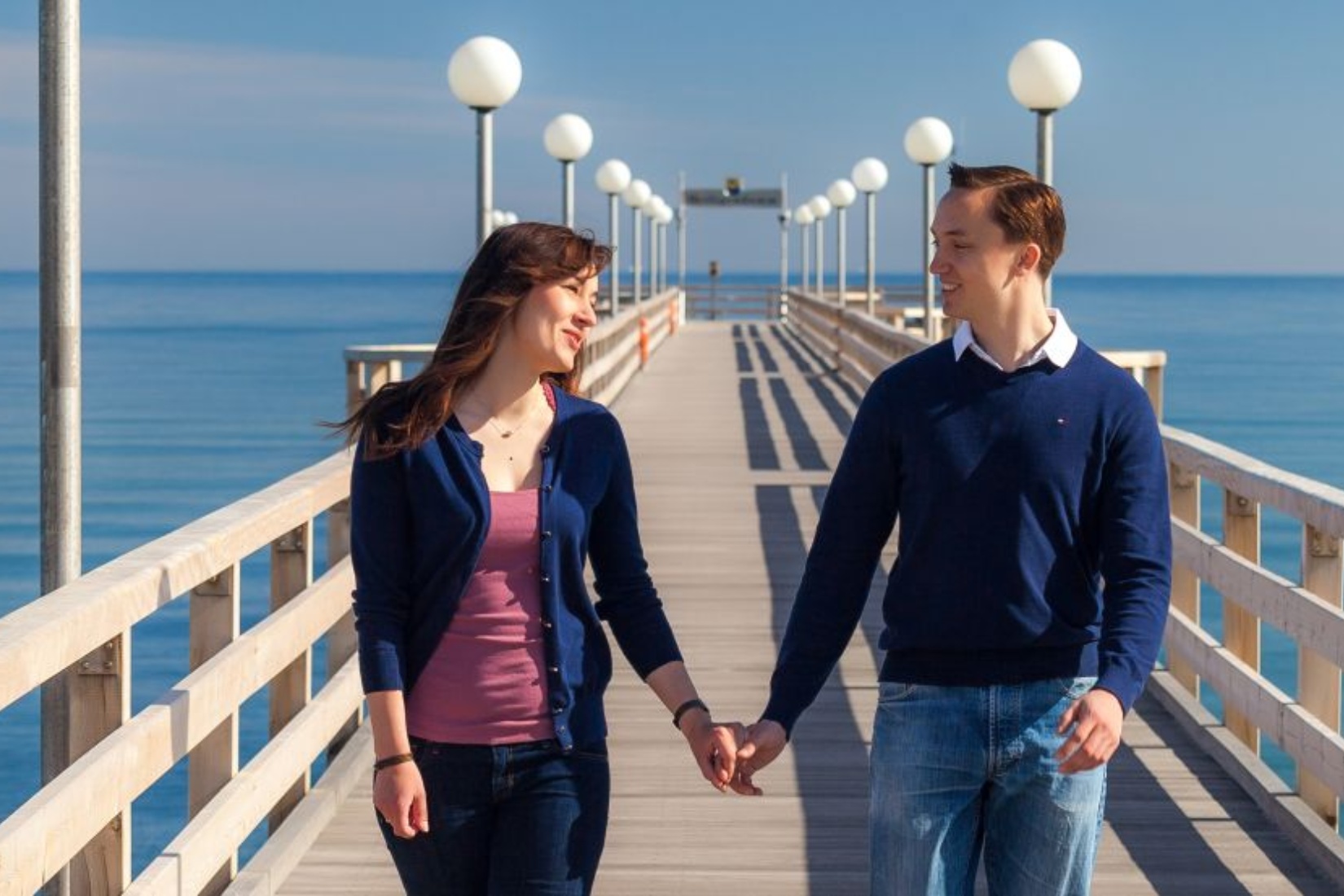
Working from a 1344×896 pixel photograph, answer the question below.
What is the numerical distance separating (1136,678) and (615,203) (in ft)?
90.1

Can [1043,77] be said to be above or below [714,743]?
above

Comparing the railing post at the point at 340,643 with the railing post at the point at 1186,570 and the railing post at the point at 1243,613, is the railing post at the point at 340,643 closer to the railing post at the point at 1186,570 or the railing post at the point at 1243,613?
the railing post at the point at 1243,613

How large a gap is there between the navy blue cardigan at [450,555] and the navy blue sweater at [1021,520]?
0.41 metres

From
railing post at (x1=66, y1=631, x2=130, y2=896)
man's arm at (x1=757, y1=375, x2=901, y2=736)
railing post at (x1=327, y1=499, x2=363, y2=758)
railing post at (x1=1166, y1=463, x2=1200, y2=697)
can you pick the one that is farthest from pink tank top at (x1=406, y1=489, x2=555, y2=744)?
railing post at (x1=1166, y1=463, x2=1200, y2=697)

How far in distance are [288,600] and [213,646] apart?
3.42 feet

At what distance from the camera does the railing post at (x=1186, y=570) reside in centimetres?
736

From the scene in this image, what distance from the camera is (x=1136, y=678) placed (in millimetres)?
3129

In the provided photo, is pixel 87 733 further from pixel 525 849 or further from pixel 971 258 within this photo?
pixel 971 258

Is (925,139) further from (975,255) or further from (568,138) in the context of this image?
(975,255)

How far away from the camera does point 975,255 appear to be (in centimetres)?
326

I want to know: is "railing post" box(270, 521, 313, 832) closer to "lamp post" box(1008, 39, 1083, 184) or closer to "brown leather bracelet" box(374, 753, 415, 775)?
"brown leather bracelet" box(374, 753, 415, 775)

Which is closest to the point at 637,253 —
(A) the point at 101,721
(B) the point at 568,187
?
(B) the point at 568,187

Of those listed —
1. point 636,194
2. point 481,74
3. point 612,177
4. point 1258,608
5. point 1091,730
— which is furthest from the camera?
point 636,194

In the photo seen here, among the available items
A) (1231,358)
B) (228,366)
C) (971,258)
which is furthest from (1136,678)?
(1231,358)
